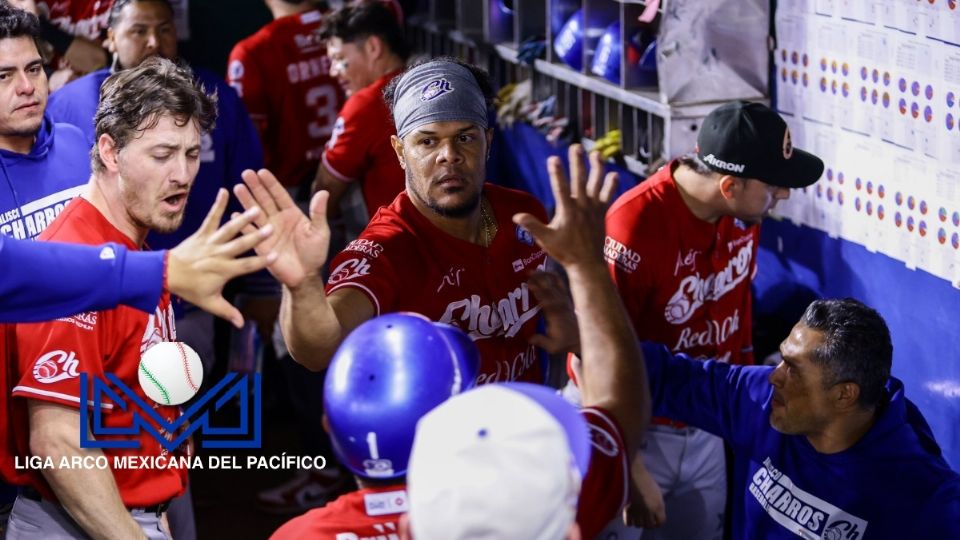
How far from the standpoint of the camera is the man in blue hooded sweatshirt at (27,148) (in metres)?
3.99

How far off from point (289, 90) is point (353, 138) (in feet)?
3.84

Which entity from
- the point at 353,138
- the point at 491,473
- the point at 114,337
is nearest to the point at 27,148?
the point at 114,337

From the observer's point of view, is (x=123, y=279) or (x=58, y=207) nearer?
(x=123, y=279)

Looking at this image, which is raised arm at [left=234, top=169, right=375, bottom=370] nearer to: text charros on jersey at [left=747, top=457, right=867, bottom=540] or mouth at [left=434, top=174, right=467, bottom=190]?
mouth at [left=434, top=174, right=467, bottom=190]

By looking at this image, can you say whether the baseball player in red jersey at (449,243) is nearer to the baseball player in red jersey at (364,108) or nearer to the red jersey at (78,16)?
the baseball player in red jersey at (364,108)

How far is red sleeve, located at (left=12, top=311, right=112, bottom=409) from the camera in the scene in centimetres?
312

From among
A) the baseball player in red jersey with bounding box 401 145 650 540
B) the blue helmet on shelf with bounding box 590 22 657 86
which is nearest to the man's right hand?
the baseball player in red jersey with bounding box 401 145 650 540

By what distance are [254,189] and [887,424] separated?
6.00 feet

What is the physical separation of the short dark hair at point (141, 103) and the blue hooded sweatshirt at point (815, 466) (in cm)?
147

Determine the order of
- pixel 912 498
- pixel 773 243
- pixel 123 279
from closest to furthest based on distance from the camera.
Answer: pixel 123 279
pixel 912 498
pixel 773 243

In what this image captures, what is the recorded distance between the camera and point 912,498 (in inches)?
133

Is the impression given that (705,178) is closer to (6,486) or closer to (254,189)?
(254,189)

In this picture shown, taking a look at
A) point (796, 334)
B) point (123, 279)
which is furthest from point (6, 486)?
point (796, 334)

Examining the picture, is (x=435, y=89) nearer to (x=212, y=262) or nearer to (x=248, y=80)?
(x=212, y=262)
